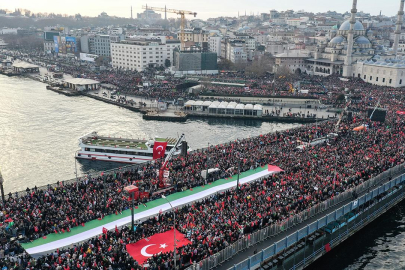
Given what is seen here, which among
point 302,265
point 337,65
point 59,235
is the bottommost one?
point 302,265

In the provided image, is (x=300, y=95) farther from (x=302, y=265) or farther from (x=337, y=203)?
(x=302, y=265)

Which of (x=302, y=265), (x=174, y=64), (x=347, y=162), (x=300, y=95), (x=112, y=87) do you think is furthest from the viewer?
(x=174, y=64)

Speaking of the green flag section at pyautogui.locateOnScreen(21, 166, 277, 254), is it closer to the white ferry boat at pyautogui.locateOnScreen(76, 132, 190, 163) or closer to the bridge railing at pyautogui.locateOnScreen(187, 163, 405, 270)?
the bridge railing at pyautogui.locateOnScreen(187, 163, 405, 270)

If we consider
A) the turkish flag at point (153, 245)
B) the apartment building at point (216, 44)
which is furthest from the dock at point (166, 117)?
the apartment building at point (216, 44)

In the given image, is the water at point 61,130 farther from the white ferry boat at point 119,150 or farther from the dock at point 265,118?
the dock at point 265,118

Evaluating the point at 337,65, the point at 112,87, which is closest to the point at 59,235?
the point at 112,87
